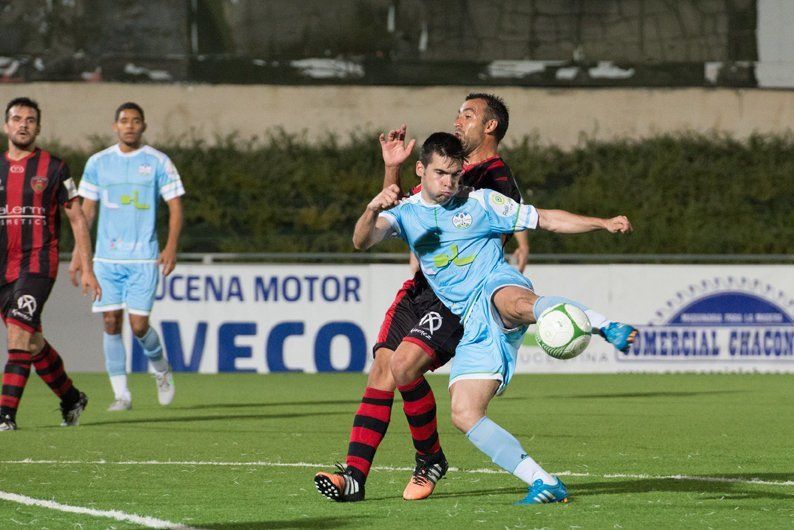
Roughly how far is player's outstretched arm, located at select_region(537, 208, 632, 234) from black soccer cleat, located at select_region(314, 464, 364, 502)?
1314 millimetres

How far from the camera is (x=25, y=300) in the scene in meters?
9.10

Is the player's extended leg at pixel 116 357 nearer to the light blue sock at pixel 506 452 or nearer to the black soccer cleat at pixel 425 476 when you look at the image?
the black soccer cleat at pixel 425 476

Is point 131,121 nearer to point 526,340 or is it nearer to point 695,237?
point 526,340

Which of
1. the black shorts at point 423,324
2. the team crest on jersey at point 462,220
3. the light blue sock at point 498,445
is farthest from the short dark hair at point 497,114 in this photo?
the light blue sock at point 498,445

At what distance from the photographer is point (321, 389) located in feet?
44.9

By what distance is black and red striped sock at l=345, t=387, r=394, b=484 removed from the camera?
20.1 feet

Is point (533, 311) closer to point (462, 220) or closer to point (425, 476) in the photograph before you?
point (462, 220)

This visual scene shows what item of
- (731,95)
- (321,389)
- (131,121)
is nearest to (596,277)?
(321,389)

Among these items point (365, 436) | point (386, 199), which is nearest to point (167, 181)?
point (365, 436)

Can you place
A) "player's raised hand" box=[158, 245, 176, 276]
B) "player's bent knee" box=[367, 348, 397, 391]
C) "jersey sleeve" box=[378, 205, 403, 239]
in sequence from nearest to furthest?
"jersey sleeve" box=[378, 205, 403, 239], "player's bent knee" box=[367, 348, 397, 391], "player's raised hand" box=[158, 245, 176, 276]

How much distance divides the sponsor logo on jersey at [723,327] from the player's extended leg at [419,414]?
374 inches

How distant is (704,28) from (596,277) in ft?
32.0

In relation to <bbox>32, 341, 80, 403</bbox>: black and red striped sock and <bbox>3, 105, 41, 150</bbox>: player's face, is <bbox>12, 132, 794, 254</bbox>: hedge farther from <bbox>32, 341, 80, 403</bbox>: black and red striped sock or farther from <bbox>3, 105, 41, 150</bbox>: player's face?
<bbox>3, 105, 41, 150</bbox>: player's face

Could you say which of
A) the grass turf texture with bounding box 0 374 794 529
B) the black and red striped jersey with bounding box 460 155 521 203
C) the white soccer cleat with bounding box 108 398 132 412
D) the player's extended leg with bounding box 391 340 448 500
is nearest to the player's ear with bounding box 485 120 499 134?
the black and red striped jersey with bounding box 460 155 521 203
